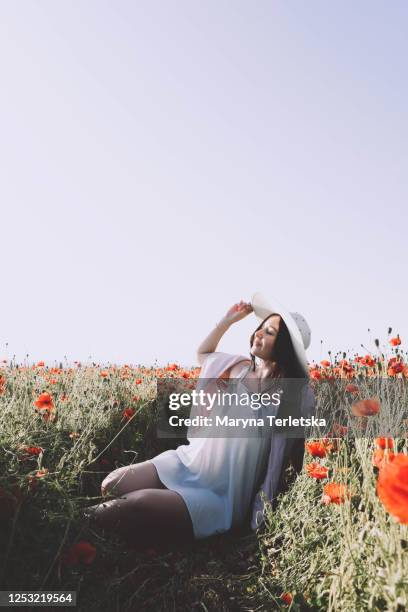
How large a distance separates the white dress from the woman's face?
0.87ft

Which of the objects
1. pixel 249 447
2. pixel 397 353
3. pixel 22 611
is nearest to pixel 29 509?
pixel 22 611

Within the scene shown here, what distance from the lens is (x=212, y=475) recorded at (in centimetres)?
304

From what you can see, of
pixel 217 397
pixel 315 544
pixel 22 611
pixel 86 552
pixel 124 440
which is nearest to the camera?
pixel 22 611

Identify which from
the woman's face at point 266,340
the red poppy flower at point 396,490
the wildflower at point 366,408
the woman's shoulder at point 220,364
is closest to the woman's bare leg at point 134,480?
the woman's shoulder at point 220,364

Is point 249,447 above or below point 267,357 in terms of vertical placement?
below

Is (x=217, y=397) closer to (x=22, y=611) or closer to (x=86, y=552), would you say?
Result: (x=86, y=552)

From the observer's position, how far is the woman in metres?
2.76

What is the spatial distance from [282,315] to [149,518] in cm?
144

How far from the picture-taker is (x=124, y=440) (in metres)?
4.64

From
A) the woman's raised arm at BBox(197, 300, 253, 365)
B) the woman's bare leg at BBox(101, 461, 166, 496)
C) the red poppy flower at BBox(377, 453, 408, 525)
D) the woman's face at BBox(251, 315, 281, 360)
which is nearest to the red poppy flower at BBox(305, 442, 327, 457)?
the woman's face at BBox(251, 315, 281, 360)

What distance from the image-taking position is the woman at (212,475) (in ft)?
9.05

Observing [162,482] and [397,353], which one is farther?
[397,353]

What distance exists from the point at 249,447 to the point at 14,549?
146 centimetres

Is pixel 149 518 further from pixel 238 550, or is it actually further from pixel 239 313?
pixel 239 313
